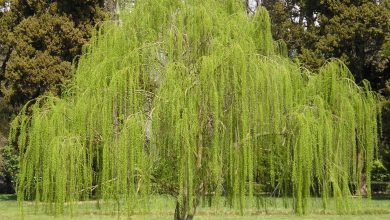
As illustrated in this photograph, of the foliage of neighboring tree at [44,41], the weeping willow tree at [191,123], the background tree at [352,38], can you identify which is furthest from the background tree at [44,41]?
the weeping willow tree at [191,123]

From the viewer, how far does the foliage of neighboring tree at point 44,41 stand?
2444 cm

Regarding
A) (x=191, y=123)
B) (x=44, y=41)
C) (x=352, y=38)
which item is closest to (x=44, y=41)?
(x=44, y=41)

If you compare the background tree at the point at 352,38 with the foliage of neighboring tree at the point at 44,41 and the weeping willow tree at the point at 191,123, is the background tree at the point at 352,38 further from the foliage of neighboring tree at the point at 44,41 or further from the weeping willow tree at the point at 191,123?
the weeping willow tree at the point at 191,123

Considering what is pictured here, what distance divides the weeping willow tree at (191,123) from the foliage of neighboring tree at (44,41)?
15.1m

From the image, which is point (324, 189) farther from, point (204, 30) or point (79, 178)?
point (79, 178)

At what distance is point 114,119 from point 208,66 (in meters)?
1.43

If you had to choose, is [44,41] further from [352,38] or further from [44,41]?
A: [352,38]

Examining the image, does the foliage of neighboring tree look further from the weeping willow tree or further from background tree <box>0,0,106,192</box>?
the weeping willow tree

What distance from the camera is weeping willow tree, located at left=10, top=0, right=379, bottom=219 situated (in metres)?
8.41

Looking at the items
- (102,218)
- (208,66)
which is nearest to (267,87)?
(208,66)

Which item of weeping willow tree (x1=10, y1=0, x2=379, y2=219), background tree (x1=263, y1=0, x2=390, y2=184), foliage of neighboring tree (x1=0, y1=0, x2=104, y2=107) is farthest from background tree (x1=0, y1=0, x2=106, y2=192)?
weeping willow tree (x1=10, y1=0, x2=379, y2=219)

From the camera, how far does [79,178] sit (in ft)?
29.2

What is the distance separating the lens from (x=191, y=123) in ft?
26.9

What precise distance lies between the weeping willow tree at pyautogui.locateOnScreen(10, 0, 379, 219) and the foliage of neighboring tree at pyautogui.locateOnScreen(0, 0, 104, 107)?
49.5 ft
